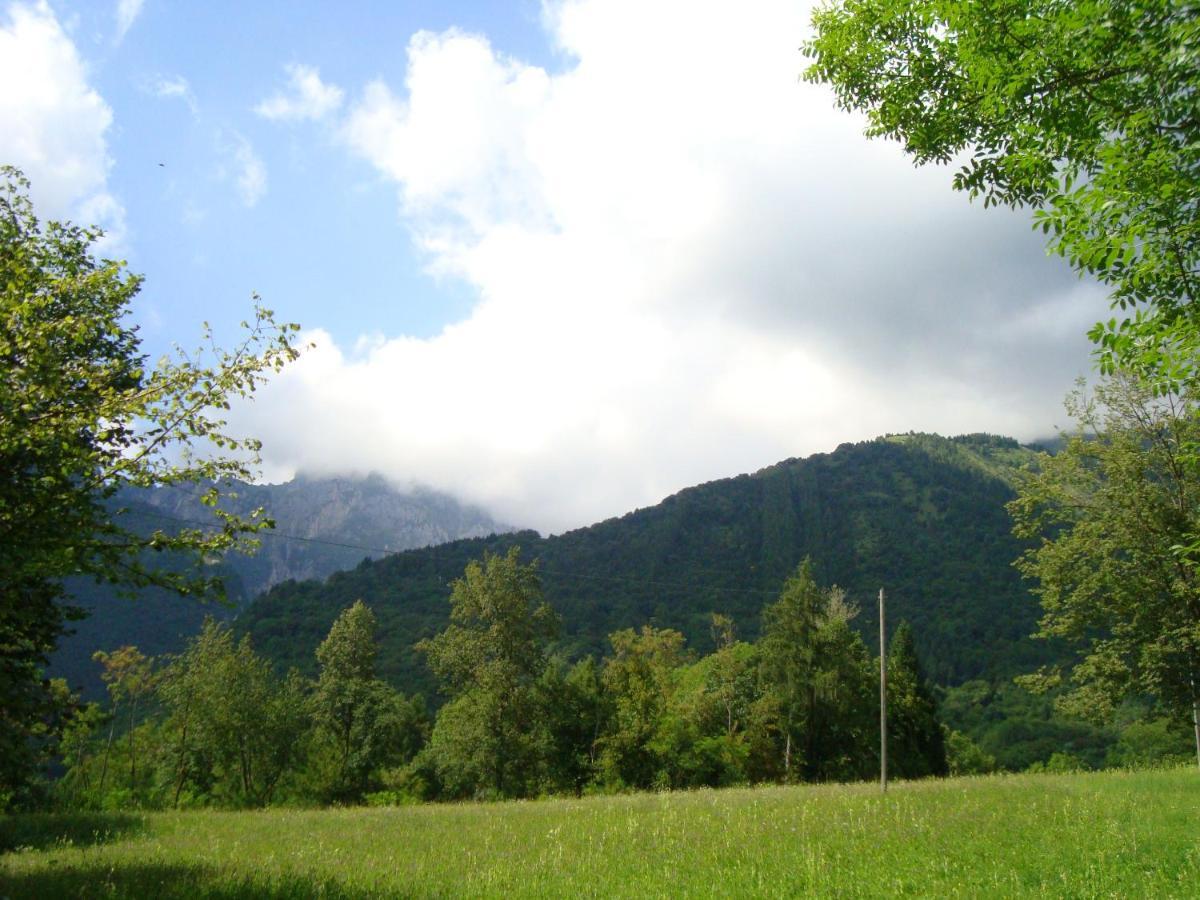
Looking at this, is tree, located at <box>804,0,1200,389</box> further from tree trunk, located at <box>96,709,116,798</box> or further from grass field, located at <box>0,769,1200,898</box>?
tree trunk, located at <box>96,709,116,798</box>

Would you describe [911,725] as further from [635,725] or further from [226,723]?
[226,723]

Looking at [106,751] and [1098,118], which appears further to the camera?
[106,751]

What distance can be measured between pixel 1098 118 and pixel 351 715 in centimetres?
5244

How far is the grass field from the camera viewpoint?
9.83 m

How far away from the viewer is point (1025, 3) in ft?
16.9

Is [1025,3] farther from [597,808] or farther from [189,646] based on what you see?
[189,646]

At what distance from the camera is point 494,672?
42.1m

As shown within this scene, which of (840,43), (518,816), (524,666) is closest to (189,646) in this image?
(524,666)

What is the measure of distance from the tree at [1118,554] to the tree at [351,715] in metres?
39.7

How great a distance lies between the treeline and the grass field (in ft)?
77.8

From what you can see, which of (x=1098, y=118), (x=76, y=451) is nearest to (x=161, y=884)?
(x=76, y=451)

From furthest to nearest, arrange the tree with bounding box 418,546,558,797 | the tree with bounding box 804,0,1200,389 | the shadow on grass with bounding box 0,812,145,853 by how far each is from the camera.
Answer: the tree with bounding box 418,546,558,797 → the shadow on grass with bounding box 0,812,145,853 → the tree with bounding box 804,0,1200,389

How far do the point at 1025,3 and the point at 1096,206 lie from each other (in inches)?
66.3

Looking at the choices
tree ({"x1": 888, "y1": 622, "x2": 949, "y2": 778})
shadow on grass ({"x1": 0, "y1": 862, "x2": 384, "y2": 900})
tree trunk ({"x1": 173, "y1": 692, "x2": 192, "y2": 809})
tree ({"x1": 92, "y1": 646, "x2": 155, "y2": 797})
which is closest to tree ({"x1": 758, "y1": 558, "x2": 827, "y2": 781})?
tree ({"x1": 888, "y1": 622, "x2": 949, "y2": 778})
